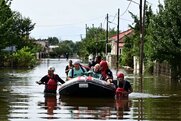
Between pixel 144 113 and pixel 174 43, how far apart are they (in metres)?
20.4

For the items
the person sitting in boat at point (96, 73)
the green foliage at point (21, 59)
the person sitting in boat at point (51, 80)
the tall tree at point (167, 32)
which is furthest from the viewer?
the green foliage at point (21, 59)

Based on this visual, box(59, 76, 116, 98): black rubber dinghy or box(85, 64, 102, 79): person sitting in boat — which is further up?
box(85, 64, 102, 79): person sitting in boat

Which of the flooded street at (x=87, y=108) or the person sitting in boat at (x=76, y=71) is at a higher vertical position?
the person sitting in boat at (x=76, y=71)

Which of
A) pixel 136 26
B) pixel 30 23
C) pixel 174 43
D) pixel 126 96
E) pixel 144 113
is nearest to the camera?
pixel 144 113

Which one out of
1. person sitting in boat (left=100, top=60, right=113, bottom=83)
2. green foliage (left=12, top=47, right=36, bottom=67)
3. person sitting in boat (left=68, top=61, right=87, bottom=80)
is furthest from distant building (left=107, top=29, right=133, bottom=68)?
person sitting in boat (left=68, top=61, right=87, bottom=80)

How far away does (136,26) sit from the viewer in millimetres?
55625

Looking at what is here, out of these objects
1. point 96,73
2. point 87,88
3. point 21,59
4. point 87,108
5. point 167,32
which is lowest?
point 87,108

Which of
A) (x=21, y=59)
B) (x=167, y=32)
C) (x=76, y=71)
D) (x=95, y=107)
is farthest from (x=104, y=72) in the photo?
(x=21, y=59)

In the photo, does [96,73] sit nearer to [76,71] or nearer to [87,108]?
[76,71]

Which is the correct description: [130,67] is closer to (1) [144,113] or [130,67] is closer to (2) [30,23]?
(2) [30,23]

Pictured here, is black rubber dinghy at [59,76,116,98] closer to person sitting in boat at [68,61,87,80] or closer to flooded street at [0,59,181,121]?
flooded street at [0,59,181,121]

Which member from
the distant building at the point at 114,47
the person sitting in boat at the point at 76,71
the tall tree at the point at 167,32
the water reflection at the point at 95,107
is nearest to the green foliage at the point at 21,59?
the distant building at the point at 114,47

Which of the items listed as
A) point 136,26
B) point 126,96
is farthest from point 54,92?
point 136,26

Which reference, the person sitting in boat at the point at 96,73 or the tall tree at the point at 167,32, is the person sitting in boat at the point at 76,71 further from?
the tall tree at the point at 167,32
